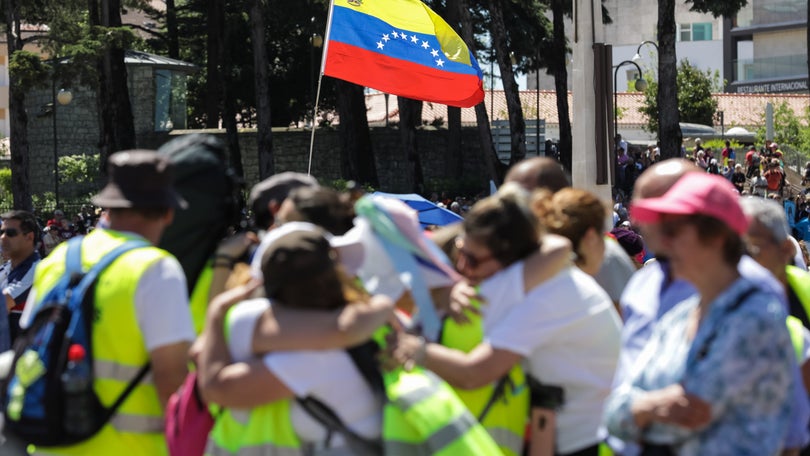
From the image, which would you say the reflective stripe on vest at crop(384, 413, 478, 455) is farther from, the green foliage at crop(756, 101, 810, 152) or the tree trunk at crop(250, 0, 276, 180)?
the green foliage at crop(756, 101, 810, 152)

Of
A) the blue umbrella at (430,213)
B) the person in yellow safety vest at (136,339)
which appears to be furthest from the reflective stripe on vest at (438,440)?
the blue umbrella at (430,213)

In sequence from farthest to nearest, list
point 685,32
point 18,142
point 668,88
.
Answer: point 685,32
point 18,142
point 668,88

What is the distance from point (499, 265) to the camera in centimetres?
412

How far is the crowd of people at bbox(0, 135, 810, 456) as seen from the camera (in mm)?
3418

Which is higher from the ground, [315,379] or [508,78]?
[508,78]

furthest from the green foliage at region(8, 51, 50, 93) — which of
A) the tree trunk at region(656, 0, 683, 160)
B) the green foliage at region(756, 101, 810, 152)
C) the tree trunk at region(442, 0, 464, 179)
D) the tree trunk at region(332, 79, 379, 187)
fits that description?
the green foliage at region(756, 101, 810, 152)

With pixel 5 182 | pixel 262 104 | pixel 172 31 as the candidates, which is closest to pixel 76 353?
pixel 262 104

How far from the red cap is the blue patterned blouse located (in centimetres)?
176

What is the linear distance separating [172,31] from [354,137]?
1186 cm

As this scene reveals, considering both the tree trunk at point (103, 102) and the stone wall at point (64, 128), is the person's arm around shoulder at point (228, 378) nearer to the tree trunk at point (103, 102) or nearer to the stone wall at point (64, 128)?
the tree trunk at point (103, 102)

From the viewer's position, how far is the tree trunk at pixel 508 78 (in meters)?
35.5

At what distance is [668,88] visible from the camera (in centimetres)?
2758

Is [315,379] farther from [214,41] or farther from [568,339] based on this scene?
[214,41]

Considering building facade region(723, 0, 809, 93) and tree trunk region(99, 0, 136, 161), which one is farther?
building facade region(723, 0, 809, 93)
